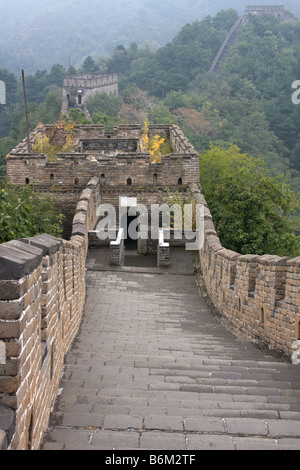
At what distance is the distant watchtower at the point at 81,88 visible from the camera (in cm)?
5997

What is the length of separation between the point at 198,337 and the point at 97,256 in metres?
5.45

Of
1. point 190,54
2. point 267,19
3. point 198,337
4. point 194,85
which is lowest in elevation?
point 198,337

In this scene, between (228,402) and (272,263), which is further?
(272,263)

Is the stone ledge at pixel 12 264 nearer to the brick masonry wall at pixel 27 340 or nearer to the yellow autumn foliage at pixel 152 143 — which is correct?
the brick masonry wall at pixel 27 340

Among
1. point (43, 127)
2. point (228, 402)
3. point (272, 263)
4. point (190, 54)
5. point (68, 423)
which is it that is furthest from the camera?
point (190, 54)

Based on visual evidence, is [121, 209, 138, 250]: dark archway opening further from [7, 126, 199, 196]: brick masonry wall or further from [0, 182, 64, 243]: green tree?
[0, 182, 64, 243]: green tree

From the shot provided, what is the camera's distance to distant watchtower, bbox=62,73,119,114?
5997 centimetres

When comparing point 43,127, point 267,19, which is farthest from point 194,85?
point 43,127

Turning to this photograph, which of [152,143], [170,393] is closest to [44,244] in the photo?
[170,393]

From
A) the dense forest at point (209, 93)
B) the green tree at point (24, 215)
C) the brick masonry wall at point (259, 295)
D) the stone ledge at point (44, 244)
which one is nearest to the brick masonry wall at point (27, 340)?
the stone ledge at point (44, 244)

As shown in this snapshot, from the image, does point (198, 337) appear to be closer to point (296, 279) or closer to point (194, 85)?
point (296, 279)

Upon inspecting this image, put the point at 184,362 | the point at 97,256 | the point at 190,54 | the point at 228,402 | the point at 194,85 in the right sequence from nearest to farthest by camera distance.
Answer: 1. the point at 228,402
2. the point at 184,362
3. the point at 97,256
4. the point at 194,85
5. the point at 190,54

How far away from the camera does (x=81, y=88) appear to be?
2411 inches

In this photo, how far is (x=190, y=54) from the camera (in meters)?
84.5
